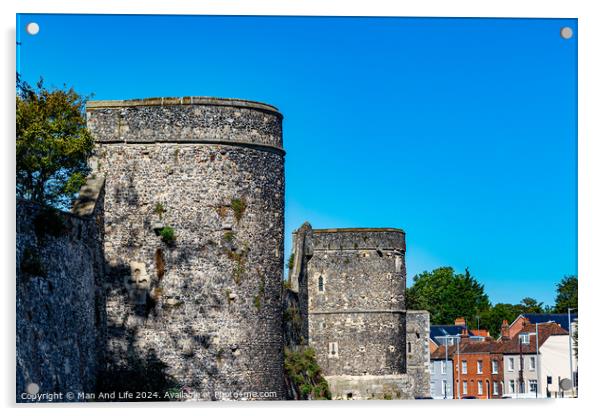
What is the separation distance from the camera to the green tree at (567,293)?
20.2m

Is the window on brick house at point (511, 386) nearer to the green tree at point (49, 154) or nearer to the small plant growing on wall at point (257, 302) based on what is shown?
the small plant growing on wall at point (257, 302)

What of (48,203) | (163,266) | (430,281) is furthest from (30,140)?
(430,281)

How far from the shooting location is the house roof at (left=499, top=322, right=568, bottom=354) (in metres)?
23.6

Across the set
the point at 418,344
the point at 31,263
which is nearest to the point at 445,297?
the point at 418,344

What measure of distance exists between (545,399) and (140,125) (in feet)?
24.3

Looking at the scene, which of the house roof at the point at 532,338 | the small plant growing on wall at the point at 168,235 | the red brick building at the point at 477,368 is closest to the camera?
the small plant growing on wall at the point at 168,235

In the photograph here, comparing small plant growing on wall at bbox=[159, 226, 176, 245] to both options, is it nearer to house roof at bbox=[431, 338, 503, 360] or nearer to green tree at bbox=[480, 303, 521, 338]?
green tree at bbox=[480, 303, 521, 338]

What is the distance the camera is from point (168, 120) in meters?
23.1

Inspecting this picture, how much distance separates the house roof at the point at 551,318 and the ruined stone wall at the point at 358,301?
1439cm

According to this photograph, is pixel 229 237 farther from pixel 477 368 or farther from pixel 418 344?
pixel 418 344

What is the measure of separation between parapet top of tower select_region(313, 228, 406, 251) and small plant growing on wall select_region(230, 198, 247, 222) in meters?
17.7

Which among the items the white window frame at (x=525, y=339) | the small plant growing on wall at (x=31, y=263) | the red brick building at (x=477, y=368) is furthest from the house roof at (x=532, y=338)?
the small plant growing on wall at (x=31, y=263)

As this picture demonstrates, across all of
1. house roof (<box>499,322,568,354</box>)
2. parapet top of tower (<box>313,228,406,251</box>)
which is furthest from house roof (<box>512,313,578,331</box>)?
parapet top of tower (<box>313,228,406,251</box>)
